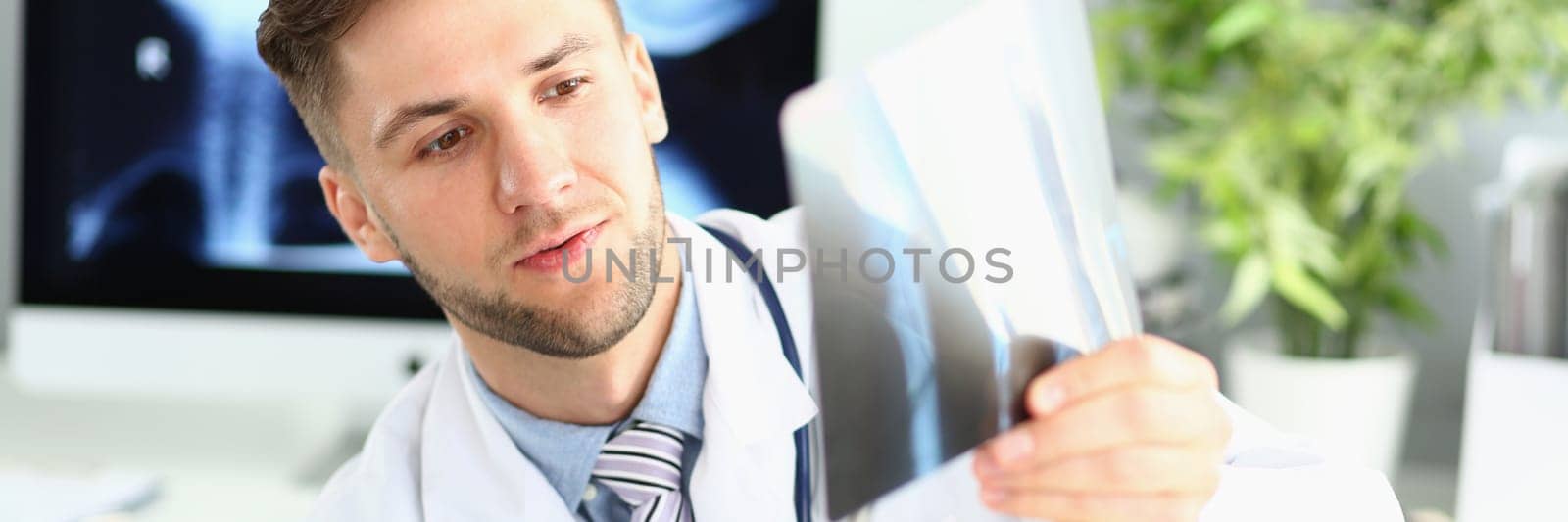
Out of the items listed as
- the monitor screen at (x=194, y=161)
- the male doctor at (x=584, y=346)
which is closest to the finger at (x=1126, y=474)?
the male doctor at (x=584, y=346)

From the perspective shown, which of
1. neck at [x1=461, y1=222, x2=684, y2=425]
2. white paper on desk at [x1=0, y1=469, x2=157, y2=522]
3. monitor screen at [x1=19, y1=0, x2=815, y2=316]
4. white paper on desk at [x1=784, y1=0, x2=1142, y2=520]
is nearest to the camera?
white paper on desk at [x1=784, y1=0, x2=1142, y2=520]

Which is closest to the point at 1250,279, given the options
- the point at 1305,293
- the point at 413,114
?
the point at 1305,293

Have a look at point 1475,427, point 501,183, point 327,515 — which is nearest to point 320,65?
point 501,183

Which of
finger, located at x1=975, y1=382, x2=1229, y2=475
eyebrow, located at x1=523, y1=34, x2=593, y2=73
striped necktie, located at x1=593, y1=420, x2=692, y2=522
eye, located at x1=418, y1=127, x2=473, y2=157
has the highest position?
eyebrow, located at x1=523, y1=34, x2=593, y2=73

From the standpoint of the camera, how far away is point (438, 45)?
30 centimetres

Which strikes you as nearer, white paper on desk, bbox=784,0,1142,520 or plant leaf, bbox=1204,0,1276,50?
white paper on desk, bbox=784,0,1142,520

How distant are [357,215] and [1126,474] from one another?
9.7 inches

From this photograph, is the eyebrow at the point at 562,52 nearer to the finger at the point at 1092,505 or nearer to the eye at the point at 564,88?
the eye at the point at 564,88

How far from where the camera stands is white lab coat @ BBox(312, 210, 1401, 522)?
0.34 metres

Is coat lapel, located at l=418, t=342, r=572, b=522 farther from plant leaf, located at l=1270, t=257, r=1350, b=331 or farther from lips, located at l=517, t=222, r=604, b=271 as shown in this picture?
plant leaf, located at l=1270, t=257, r=1350, b=331

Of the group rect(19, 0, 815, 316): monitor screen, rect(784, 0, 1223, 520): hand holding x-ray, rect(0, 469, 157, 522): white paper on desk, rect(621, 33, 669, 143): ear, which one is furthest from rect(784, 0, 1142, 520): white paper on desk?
rect(0, 469, 157, 522): white paper on desk

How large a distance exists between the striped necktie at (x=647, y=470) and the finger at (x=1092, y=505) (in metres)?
0.12

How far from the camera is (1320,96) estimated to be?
73cm

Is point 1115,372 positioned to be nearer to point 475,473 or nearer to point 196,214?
point 475,473
